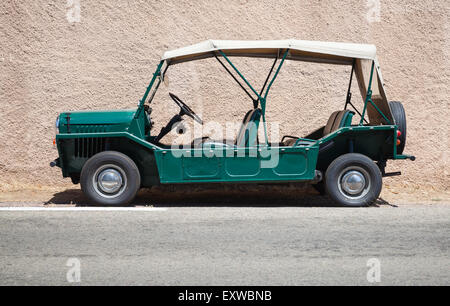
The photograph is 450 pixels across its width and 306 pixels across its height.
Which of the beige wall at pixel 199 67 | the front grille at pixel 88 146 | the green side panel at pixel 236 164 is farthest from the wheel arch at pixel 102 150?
the beige wall at pixel 199 67

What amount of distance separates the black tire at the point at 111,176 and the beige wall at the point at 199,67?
3525 millimetres

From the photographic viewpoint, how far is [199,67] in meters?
11.0

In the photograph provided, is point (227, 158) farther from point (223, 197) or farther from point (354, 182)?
point (354, 182)

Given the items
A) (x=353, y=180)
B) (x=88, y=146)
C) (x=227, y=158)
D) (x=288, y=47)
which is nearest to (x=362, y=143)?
(x=353, y=180)

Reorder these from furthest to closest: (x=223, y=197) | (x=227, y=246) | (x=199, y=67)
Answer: (x=199, y=67) → (x=223, y=197) → (x=227, y=246)

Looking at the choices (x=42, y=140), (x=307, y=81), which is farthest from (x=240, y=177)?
(x=42, y=140)

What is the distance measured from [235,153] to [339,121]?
1.72m

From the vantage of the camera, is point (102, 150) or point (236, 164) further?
point (102, 150)

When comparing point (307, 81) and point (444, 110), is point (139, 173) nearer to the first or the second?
point (307, 81)

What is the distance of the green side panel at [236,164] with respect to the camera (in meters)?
7.20

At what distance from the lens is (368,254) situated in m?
4.63

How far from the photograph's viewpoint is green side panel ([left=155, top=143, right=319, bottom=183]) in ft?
23.6

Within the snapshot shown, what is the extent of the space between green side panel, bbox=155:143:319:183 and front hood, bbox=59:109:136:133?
0.79 m

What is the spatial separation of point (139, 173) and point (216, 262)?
320 cm
